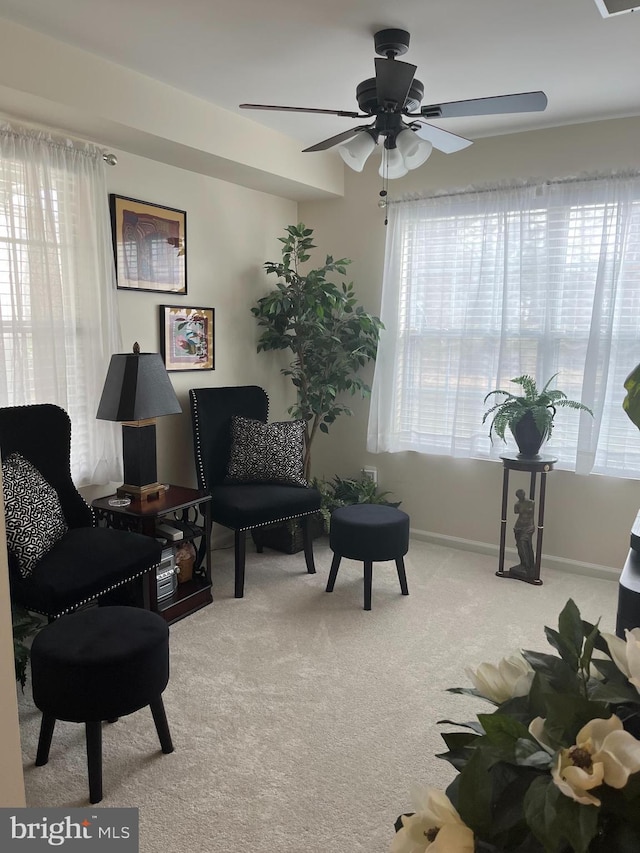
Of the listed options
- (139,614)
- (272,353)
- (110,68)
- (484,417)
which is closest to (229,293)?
(272,353)

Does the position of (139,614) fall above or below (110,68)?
below

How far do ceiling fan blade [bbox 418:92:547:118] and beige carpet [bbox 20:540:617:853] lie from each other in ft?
7.51

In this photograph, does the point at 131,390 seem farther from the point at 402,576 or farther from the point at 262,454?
the point at 402,576

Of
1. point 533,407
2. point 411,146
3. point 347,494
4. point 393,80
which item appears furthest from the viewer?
point 347,494

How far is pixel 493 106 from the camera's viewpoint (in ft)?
7.72

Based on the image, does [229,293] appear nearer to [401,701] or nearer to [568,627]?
[401,701]

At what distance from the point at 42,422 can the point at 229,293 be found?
1690 millimetres

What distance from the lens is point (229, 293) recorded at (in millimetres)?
4176

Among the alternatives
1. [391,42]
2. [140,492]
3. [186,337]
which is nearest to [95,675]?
[140,492]

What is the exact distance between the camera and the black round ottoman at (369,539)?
3330mm

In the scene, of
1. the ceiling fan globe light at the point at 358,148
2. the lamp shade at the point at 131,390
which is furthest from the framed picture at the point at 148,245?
the ceiling fan globe light at the point at 358,148

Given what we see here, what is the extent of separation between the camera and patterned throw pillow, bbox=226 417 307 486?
384cm

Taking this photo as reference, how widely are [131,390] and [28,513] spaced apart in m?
0.74

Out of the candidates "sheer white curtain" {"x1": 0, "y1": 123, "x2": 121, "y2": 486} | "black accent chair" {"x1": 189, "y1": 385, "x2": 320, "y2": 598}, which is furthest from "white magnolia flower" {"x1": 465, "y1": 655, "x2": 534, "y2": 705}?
"black accent chair" {"x1": 189, "y1": 385, "x2": 320, "y2": 598}
